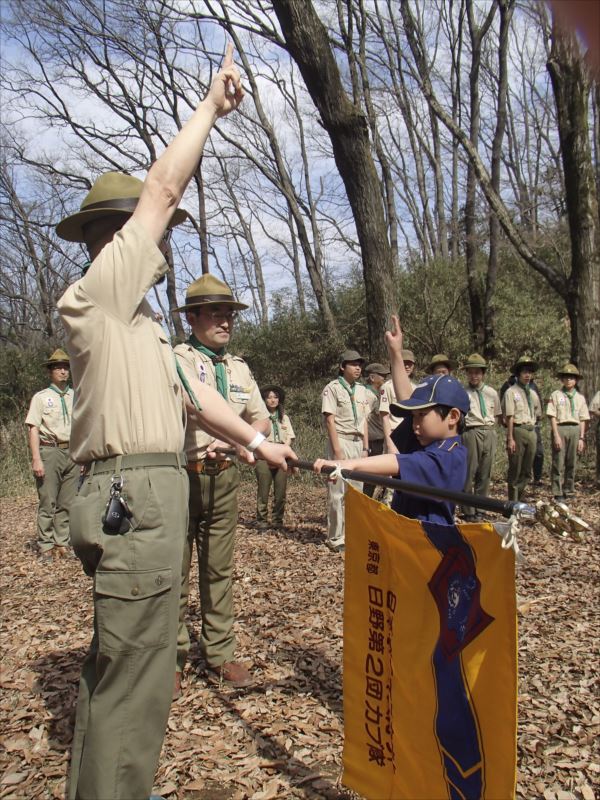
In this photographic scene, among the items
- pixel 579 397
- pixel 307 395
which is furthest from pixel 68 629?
pixel 307 395

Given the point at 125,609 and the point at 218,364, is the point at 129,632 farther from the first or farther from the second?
the point at 218,364

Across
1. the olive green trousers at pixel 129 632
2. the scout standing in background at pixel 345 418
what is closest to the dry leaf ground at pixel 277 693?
the scout standing in background at pixel 345 418

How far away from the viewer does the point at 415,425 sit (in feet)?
11.2

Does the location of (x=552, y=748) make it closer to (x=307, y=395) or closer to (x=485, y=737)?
(x=485, y=737)

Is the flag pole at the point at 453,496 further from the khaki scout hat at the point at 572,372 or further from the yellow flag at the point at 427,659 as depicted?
the khaki scout hat at the point at 572,372

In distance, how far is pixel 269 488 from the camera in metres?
10.8

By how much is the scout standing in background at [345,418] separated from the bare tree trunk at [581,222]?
5.04 meters

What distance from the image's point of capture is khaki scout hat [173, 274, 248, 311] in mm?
4512

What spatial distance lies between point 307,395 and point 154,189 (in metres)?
17.9

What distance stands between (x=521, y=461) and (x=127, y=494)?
31.9 ft

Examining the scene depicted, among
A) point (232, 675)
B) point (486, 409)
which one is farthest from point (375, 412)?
point (232, 675)

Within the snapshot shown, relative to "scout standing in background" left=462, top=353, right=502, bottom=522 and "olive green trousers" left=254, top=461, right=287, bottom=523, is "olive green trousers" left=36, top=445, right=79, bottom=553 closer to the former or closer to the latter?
"olive green trousers" left=254, top=461, right=287, bottom=523

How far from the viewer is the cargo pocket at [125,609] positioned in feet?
7.86

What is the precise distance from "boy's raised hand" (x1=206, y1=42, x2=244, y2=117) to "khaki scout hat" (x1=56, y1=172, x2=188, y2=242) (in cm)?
42
